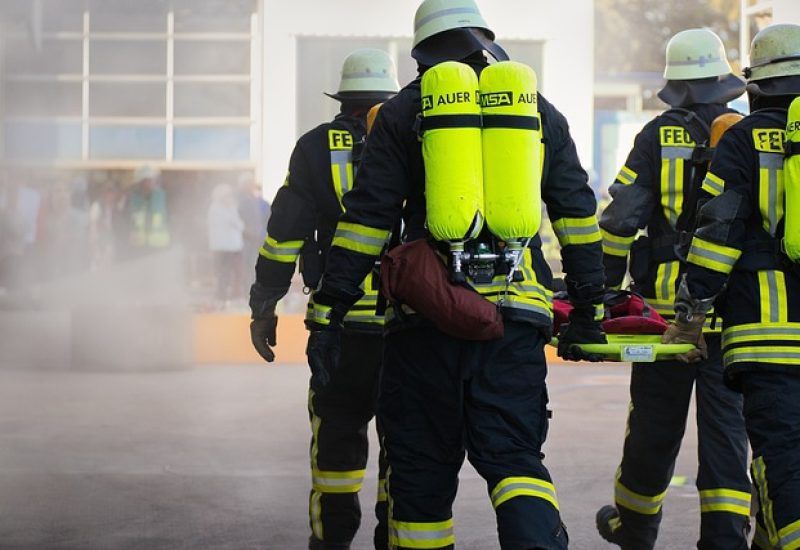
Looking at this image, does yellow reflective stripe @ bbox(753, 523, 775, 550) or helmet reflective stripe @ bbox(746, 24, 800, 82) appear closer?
yellow reflective stripe @ bbox(753, 523, 775, 550)

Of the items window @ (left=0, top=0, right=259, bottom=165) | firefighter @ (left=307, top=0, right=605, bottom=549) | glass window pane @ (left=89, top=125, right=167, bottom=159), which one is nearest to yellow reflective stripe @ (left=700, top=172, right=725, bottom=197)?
firefighter @ (left=307, top=0, right=605, bottom=549)

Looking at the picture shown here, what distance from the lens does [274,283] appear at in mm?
5750

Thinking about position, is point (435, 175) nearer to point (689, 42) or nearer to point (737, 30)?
point (689, 42)

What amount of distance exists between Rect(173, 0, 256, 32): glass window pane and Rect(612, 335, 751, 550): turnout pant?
637cm

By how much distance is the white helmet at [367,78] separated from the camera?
230 inches

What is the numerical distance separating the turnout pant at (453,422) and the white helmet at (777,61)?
99cm

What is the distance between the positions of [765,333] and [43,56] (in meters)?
4.97

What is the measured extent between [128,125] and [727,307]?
10690mm

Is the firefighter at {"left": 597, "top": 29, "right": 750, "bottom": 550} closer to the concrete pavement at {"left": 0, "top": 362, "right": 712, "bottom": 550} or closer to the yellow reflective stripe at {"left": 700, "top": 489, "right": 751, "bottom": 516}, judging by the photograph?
the yellow reflective stripe at {"left": 700, "top": 489, "right": 751, "bottom": 516}

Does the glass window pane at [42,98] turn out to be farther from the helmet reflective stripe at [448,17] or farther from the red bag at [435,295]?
the red bag at [435,295]

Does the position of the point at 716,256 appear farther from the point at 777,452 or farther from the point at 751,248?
the point at 777,452

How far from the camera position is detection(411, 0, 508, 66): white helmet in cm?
468

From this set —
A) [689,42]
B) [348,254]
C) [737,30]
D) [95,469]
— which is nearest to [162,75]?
→ [95,469]

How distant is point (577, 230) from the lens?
15.4ft
